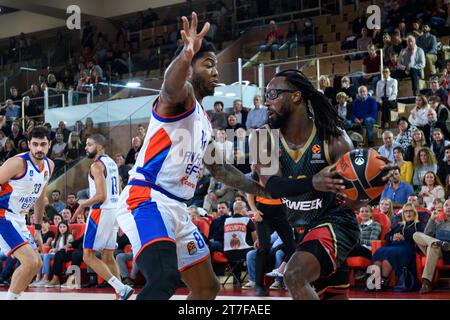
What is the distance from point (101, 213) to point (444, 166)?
18.1 ft

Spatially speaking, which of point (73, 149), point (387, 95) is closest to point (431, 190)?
point (387, 95)

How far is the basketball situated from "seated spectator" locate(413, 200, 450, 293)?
536cm

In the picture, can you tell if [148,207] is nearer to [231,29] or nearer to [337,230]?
[337,230]

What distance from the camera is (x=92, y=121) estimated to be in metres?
17.1

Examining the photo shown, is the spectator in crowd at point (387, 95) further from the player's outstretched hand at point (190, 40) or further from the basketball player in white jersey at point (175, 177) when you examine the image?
the player's outstretched hand at point (190, 40)

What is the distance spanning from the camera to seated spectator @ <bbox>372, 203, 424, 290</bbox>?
9.97m

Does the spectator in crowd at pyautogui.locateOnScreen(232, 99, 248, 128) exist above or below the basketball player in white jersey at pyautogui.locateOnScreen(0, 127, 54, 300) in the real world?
above

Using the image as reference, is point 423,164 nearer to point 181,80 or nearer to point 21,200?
point 21,200

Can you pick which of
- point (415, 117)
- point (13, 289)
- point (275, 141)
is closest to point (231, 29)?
point (415, 117)

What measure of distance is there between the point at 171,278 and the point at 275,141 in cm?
134

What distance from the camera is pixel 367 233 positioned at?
10.6 meters

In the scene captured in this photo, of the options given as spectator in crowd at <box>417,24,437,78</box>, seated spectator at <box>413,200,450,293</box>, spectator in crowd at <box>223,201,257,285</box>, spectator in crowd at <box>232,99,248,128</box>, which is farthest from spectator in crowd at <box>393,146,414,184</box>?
spectator in crowd at <box>232,99,248,128</box>

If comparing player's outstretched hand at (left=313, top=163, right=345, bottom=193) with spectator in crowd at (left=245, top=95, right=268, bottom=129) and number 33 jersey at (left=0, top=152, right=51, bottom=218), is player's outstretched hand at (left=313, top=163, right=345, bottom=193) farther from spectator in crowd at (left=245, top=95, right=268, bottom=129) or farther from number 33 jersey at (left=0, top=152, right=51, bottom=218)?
spectator in crowd at (left=245, top=95, right=268, bottom=129)

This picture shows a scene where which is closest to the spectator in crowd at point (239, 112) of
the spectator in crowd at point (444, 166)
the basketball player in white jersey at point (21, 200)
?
the spectator in crowd at point (444, 166)
